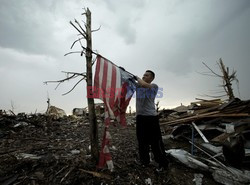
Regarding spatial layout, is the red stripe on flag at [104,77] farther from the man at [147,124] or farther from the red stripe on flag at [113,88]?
the man at [147,124]

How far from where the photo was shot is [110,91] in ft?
8.53

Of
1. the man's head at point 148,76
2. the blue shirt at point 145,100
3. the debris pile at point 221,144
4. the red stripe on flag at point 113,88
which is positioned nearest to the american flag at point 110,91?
the red stripe on flag at point 113,88

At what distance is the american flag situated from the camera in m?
2.46

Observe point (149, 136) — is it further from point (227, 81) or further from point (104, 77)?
point (227, 81)

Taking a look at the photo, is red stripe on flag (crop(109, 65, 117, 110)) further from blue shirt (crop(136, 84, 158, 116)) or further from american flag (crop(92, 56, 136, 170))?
blue shirt (crop(136, 84, 158, 116))

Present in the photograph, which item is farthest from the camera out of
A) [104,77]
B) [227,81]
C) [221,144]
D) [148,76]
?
[227,81]

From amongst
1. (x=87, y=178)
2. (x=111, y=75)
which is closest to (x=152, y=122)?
(x=111, y=75)

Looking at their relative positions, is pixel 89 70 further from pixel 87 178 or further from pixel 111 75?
pixel 87 178

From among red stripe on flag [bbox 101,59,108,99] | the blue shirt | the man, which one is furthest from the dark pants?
red stripe on flag [bbox 101,59,108,99]

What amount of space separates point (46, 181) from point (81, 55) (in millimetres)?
2436

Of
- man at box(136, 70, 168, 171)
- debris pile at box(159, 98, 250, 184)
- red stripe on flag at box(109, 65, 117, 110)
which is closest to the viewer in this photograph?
red stripe on flag at box(109, 65, 117, 110)

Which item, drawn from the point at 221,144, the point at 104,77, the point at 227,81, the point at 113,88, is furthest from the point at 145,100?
the point at 227,81

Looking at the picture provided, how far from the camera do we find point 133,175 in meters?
2.71

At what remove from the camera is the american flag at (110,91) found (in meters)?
2.46
